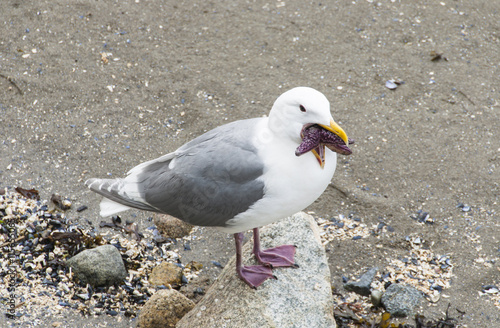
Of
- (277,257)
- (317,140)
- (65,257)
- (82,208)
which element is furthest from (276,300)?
(82,208)

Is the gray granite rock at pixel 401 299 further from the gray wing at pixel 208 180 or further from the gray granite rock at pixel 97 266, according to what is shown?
the gray granite rock at pixel 97 266

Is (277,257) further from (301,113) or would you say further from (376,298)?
(301,113)

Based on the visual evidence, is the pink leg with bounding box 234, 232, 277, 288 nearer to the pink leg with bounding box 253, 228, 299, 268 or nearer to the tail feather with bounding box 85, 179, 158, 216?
the pink leg with bounding box 253, 228, 299, 268

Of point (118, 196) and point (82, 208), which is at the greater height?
point (118, 196)

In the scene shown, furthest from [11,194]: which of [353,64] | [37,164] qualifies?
[353,64]

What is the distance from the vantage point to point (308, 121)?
3338 millimetres

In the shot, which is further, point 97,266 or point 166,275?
point 166,275

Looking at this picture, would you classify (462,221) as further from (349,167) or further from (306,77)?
(306,77)

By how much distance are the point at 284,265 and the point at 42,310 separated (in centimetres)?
174

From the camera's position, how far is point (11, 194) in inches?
197

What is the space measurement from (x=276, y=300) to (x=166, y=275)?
1.07 m

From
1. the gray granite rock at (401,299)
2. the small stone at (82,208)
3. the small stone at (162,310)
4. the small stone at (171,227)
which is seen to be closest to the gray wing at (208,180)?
the small stone at (162,310)

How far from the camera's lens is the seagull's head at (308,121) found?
3275 mm

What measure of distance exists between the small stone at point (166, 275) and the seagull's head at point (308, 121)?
5.63ft
